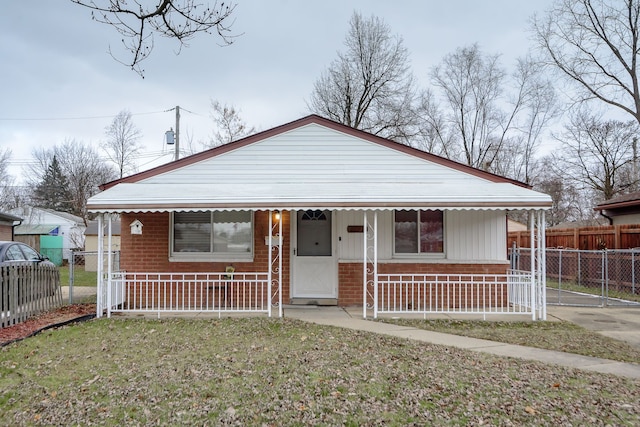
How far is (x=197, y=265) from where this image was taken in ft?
33.1

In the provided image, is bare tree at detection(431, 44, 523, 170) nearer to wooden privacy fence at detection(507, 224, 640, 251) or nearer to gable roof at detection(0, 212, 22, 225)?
wooden privacy fence at detection(507, 224, 640, 251)

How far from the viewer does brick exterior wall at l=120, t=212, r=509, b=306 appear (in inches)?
396

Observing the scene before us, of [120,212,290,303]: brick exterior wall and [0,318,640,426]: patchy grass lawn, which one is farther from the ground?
[120,212,290,303]: brick exterior wall

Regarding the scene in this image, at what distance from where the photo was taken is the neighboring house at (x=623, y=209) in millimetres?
15602

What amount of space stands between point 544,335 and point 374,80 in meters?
23.8

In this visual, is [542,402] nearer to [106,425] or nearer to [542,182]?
[106,425]

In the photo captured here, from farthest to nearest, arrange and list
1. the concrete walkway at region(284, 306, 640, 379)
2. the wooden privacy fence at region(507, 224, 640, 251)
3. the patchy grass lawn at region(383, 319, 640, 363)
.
→ 1. the wooden privacy fence at region(507, 224, 640, 251)
2. the patchy grass lawn at region(383, 319, 640, 363)
3. the concrete walkway at region(284, 306, 640, 379)

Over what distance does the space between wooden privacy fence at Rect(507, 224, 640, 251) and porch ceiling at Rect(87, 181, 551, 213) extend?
23.7 feet

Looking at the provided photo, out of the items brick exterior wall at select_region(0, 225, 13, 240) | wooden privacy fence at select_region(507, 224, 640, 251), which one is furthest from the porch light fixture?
brick exterior wall at select_region(0, 225, 13, 240)

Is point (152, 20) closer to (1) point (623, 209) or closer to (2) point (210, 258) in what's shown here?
(2) point (210, 258)

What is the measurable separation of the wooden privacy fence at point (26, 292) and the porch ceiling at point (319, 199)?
1.90 meters

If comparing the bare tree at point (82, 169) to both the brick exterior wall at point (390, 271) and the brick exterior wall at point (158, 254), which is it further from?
the brick exterior wall at point (390, 271)

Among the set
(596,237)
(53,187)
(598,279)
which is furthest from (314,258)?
(53,187)

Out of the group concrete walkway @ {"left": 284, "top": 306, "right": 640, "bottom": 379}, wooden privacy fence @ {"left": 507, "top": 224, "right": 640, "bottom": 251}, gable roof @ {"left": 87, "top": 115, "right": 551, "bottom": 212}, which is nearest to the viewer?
concrete walkway @ {"left": 284, "top": 306, "right": 640, "bottom": 379}
